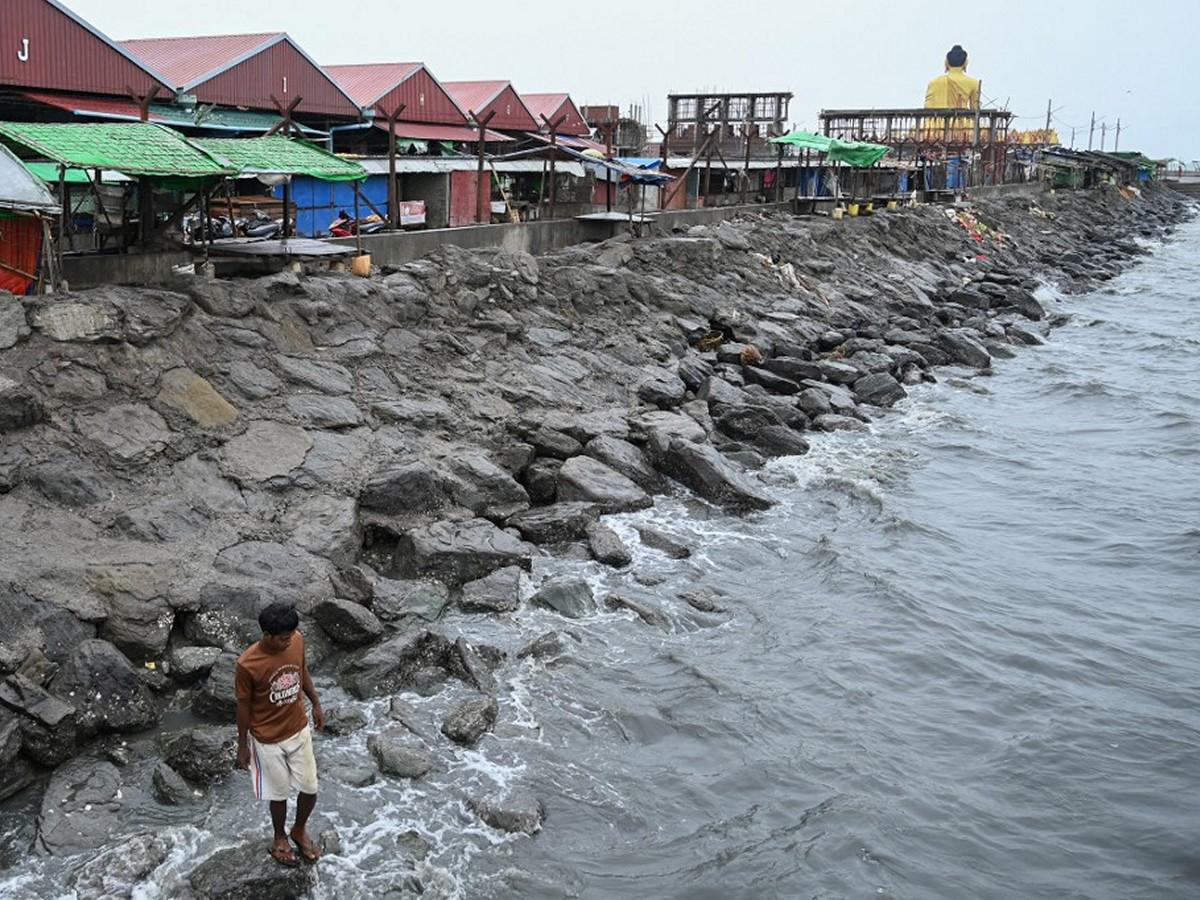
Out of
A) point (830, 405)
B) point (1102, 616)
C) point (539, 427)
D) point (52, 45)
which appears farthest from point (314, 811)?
point (52, 45)

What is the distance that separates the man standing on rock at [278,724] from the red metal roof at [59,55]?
21.4 metres

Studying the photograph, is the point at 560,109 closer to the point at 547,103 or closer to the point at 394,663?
the point at 547,103

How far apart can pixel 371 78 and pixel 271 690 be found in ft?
113

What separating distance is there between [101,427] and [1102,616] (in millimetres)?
12471

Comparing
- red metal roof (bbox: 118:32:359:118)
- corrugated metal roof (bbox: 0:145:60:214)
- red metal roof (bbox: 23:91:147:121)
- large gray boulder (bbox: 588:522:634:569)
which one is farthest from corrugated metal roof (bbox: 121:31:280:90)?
large gray boulder (bbox: 588:522:634:569)

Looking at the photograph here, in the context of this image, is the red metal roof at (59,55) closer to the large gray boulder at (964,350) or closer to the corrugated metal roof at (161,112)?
the corrugated metal roof at (161,112)

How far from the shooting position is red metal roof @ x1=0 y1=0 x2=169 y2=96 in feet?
76.8

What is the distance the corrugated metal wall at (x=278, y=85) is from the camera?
29375 millimetres

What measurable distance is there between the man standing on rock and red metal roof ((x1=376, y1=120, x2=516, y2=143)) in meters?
28.8

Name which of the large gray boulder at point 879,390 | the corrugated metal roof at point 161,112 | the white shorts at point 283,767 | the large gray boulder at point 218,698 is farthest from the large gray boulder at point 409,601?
the corrugated metal roof at point 161,112

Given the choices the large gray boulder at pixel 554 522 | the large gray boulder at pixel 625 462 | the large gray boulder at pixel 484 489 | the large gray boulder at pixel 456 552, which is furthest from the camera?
the large gray boulder at pixel 625 462

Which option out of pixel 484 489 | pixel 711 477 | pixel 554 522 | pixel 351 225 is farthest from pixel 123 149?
pixel 711 477

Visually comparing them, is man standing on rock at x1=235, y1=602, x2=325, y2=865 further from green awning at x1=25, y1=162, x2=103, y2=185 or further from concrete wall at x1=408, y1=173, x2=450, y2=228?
concrete wall at x1=408, y1=173, x2=450, y2=228

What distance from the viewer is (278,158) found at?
687 inches
